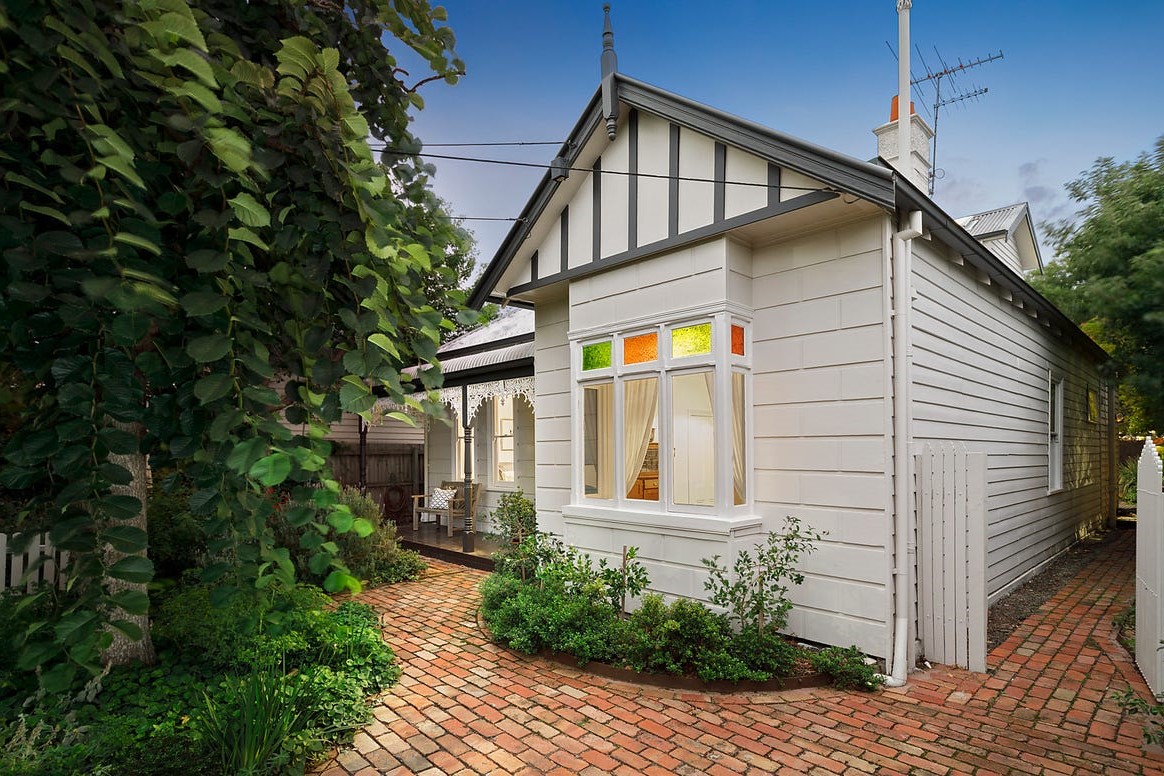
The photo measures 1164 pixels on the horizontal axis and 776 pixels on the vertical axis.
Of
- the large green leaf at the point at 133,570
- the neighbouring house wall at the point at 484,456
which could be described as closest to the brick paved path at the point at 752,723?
the large green leaf at the point at 133,570

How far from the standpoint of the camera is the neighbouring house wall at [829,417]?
4.15 metres

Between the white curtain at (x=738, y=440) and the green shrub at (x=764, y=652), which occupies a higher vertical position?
the white curtain at (x=738, y=440)

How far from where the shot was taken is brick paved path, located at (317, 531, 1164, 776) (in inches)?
119

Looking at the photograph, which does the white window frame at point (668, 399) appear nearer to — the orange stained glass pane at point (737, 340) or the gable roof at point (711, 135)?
the orange stained glass pane at point (737, 340)

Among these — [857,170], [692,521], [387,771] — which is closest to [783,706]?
[692,521]

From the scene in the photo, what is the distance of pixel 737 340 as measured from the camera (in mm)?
4738

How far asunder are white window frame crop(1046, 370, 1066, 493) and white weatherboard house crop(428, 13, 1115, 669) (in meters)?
2.51

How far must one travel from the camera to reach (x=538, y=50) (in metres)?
7.11

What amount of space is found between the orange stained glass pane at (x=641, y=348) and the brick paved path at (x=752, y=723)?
103 inches

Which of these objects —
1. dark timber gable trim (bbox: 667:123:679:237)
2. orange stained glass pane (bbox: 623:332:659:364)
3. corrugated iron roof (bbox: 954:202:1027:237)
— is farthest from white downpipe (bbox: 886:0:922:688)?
corrugated iron roof (bbox: 954:202:1027:237)

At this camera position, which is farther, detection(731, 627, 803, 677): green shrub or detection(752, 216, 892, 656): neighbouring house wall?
detection(752, 216, 892, 656): neighbouring house wall

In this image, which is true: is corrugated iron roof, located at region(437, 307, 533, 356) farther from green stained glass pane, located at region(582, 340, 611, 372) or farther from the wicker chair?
green stained glass pane, located at region(582, 340, 611, 372)

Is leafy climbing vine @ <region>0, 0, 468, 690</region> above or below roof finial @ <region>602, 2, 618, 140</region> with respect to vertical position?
below

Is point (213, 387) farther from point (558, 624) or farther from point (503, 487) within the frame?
point (503, 487)
